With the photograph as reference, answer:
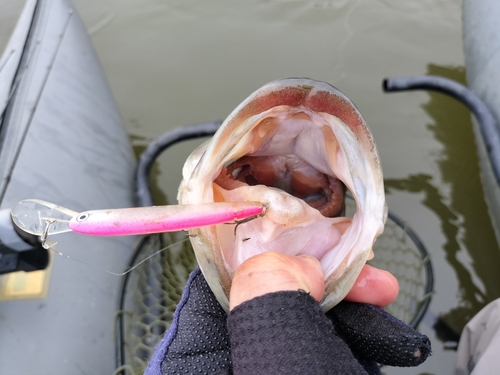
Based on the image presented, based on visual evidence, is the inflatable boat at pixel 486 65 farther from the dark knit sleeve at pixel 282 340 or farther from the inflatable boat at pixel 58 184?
the inflatable boat at pixel 58 184

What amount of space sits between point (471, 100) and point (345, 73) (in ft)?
2.56

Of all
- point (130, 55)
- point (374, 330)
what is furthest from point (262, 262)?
point (130, 55)

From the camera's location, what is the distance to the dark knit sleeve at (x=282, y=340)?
0.53 metres

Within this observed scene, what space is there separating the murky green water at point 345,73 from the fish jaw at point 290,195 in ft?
3.89

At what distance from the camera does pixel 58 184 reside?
135cm

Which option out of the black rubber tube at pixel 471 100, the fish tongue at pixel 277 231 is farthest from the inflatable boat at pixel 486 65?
the fish tongue at pixel 277 231

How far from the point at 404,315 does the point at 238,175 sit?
100 centimetres

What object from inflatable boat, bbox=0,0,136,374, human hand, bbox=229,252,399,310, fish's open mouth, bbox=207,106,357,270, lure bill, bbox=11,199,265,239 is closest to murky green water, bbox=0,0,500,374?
inflatable boat, bbox=0,0,136,374

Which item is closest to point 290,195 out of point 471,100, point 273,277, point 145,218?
point 273,277

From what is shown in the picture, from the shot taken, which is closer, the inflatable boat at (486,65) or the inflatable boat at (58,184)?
the inflatable boat at (58,184)

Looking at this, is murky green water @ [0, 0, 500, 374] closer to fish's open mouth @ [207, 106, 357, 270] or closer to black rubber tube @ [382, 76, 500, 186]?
black rubber tube @ [382, 76, 500, 186]

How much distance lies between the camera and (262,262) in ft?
1.97

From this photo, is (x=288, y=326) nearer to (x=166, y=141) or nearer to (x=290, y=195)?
(x=290, y=195)

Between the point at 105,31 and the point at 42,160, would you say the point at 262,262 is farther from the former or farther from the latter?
the point at 105,31
